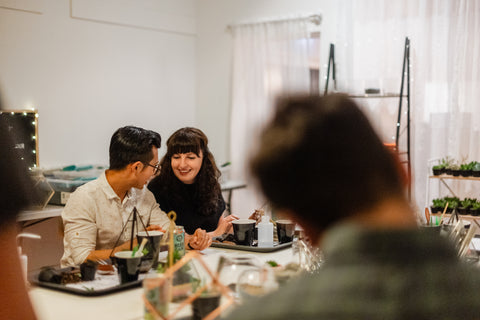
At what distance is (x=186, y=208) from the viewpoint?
3178 millimetres

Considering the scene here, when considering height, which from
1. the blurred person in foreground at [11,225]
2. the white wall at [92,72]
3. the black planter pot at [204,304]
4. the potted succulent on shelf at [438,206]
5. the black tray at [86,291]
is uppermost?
the white wall at [92,72]

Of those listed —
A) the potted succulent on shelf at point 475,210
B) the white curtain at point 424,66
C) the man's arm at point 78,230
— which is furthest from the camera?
the white curtain at point 424,66

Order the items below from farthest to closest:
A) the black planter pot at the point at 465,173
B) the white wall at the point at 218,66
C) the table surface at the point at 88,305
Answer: the white wall at the point at 218,66 → the black planter pot at the point at 465,173 → the table surface at the point at 88,305

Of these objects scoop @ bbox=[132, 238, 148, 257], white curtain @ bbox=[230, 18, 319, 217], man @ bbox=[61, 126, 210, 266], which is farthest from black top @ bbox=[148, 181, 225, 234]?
white curtain @ bbox=[230, 18, 319, 217]

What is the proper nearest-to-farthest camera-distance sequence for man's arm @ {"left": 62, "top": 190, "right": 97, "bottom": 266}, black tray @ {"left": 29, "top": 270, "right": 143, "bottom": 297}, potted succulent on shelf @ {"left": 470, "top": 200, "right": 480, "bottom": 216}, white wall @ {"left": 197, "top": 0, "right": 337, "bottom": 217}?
black tray @ {"left": 29, "top": 270, "right": 143, "bottom": 297} < man's arm @ {"left": 62, "top": 190, "right": 97, "bottom": 266} < potted succulent on shelf @ {"left": 470, "top": 200, "right": 480, "bottom": 216} < white wall @ {"left": 197, "top": 0, "right": 337, "bottom": 217}

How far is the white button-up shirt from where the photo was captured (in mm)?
2387

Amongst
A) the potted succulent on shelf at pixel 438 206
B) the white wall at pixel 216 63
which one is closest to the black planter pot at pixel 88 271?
the potted succulent on shelf at pixel 438 206

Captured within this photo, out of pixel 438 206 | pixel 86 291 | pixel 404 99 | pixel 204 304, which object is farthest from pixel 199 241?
pixel 404 99

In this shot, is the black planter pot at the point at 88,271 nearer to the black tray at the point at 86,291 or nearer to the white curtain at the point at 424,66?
the black tray at the point at 86,291

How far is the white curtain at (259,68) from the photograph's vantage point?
528 cm

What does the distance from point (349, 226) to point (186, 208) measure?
2.32 meters

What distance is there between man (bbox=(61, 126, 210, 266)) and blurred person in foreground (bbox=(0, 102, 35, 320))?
1101mm

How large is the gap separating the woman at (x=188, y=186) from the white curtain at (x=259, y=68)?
6.23 ft

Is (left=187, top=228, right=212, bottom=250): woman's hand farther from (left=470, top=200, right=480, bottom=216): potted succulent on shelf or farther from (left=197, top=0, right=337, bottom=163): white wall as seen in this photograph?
(left=197, top=0, right=337, bottom=163): white wall
